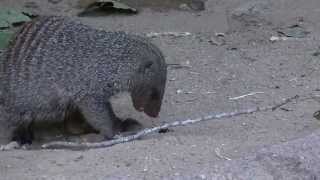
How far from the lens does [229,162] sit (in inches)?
115

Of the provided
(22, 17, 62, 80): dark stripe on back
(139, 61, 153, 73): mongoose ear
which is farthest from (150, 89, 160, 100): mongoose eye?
(22, 17, 62, 80): dark stripe on back

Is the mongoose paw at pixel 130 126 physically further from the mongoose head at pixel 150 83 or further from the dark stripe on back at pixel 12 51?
the dark stripe on back at pixel 12 51

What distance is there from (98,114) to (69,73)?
0.70 feet

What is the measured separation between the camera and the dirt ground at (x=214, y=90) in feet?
10.0

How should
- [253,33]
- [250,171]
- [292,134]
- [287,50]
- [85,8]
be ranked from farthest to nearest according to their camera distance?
1. [85,8]
2. [253,33]
3. [287,50]
4. [292,134]
5. [250,171]

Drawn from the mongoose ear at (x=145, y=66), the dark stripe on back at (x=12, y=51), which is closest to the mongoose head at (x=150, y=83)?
the mongoose ear at (x=145, y=66)

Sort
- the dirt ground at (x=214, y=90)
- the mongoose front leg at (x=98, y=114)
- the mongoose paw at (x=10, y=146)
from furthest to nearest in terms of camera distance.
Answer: the mongoose front leg at (x=98, y=114) < the mongoose paw at (x=10, y=146) < the dirt ground at (x=214, y=90)

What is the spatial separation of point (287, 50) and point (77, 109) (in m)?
1.67

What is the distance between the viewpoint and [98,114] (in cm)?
366

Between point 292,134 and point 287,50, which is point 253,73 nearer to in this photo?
point 287,50

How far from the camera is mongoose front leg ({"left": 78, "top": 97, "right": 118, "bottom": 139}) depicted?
12.0ft

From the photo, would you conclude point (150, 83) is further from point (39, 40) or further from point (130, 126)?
point (39, 40)

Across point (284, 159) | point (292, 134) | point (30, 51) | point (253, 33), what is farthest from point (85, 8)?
point (284, 159)

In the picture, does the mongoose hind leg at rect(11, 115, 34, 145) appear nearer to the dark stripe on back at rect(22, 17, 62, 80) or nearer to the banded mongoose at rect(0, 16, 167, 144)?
the banded mongoose at rect(0, 16, 167, 144)
